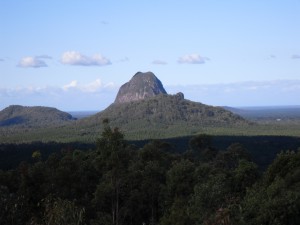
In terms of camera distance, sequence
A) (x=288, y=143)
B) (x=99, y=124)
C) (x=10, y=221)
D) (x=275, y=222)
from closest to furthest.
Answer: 1. (x=10, y=221)
2. (x=275, y=222)
3. (x=288, y=143)
4. (x=99, y=124)

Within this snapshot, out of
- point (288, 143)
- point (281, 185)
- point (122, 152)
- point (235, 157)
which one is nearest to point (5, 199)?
point (122, 152)

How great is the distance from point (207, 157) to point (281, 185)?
32.0 metres

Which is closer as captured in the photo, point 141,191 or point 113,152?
point 113,152

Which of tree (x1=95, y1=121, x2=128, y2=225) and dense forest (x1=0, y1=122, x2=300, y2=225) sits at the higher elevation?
tree (x1=95, y1=121, x2=128, y2=225)

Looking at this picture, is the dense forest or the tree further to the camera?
the tree

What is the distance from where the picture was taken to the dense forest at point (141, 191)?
2011 cm

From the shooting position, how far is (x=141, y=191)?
35.2 metres

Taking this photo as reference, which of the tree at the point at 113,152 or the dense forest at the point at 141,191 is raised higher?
the tree at the point at 113,152

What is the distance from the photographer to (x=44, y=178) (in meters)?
31.8

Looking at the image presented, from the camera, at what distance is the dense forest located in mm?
20109

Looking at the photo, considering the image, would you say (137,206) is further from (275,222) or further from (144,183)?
(275,222)

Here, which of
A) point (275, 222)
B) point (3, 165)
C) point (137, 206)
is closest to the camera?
point (275, 222)

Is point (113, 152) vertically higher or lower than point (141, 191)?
higher

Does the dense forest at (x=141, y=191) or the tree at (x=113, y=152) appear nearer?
the dense forest at (x=141, y=191)
